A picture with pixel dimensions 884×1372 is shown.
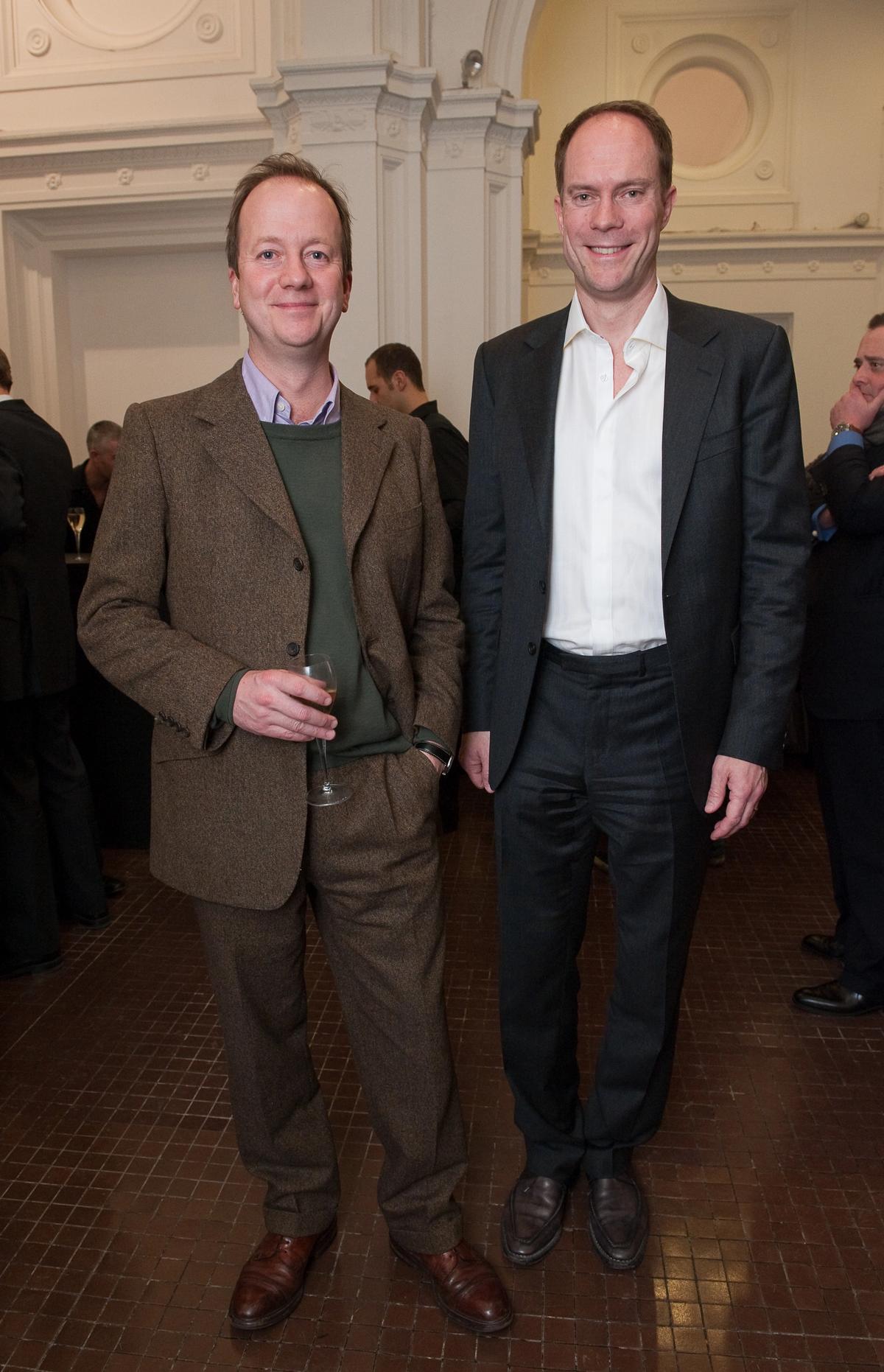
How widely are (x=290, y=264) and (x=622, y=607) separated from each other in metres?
0.82

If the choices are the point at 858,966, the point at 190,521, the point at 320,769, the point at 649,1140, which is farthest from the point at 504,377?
the point at 858,966

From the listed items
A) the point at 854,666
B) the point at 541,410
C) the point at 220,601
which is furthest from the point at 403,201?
the point at 220,601

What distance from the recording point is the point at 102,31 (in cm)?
657

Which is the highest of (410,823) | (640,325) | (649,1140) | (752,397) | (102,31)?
(102,31)

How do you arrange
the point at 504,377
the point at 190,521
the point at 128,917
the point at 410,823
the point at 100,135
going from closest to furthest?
the point at 190,521
the point at 410,823
the point at 504,377
the point at 128,917
the point at 100,135

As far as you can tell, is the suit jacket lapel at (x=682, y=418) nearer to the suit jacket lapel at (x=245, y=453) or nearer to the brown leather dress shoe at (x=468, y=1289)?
the suit jacket lapel at (x=245, y=453)

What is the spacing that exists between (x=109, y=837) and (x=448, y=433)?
216cm

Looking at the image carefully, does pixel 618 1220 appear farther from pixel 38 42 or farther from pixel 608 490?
pixel 38 42

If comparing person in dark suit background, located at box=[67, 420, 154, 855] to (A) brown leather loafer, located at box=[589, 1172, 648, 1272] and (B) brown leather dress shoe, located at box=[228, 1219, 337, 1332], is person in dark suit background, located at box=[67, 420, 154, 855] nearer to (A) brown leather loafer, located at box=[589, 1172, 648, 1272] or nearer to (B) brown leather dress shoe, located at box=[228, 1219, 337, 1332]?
(B) brown leather dress shoe, located at box=[228, 1219, 337, 1332]

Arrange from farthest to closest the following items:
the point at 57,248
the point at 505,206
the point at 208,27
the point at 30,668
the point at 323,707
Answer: the point at 57,248 < the point at 208,27 < the point at 505,206 < the point at 30,668 < the point at 323,707

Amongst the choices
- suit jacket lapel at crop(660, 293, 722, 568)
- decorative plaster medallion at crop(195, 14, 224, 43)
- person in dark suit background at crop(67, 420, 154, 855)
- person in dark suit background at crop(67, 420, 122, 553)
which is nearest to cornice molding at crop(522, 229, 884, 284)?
decorative plaster medallion at crop(195, 14, 224, 43)

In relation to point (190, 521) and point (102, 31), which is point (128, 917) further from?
point (102, 31)

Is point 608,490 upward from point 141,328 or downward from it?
downward

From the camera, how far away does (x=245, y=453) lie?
1888mm
